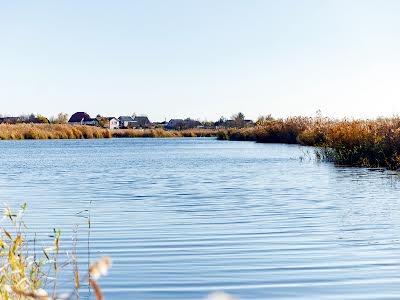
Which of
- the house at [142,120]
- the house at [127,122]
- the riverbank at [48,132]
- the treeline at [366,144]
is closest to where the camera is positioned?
the treeline at [366,144]

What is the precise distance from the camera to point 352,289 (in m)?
6.66

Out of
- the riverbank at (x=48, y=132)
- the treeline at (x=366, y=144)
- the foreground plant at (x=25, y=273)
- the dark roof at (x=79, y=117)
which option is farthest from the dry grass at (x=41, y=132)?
the dark roof at (x=79, y=117)

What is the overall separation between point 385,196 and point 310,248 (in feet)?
22.8

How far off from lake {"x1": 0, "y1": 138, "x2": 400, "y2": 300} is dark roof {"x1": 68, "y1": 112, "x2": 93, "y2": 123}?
5458 inches

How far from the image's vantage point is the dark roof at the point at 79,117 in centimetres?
15888

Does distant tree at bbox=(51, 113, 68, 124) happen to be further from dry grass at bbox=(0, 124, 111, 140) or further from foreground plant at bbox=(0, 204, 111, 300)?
foreground plant at bbox=(0, 204, 111, 300)

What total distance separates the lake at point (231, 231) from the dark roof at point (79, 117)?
455ft

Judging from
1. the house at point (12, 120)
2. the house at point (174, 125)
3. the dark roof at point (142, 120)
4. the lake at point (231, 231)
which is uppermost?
the house at point (12, 120)

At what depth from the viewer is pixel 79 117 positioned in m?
160

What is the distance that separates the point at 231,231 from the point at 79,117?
500 feet

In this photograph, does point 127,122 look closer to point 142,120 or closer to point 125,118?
point 125,118

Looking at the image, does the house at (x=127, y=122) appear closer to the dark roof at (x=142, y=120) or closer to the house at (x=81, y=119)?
the dark roof at (x=142, y=120)

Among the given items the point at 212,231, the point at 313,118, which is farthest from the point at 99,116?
the point at 212,231

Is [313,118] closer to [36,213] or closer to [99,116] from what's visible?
[36,213]
